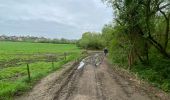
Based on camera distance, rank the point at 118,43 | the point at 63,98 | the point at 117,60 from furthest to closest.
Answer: the point at 117,60 < the point at 118,43 < the point at 63,98

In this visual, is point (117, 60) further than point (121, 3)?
Yes

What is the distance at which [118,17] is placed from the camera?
29562 mm

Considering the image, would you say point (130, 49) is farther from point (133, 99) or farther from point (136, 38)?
point (133, 99)

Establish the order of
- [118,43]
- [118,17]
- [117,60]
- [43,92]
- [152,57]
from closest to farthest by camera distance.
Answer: [43,92]
[118,17]
[152,57]
[118,43]
[117,60]

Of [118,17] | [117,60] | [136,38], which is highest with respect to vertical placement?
[118,17]

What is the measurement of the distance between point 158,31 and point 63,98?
17.3m

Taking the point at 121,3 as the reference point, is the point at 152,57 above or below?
below

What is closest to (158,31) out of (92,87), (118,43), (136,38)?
(136,38)

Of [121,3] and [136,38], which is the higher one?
[121,3]

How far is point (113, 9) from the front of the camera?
97.6ft

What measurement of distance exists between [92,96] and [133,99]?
6.15 feet

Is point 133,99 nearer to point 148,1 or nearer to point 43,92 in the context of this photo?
point 43,92

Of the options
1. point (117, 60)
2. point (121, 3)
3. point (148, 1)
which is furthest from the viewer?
point (117, 60)

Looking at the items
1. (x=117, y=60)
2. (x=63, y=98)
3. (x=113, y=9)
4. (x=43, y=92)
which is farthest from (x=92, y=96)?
(x=117, y=60)
